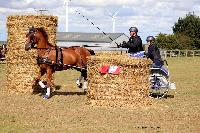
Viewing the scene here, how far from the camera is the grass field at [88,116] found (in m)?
11.8

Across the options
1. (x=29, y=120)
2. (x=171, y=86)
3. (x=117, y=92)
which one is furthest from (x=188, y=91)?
(x=29, y=120)

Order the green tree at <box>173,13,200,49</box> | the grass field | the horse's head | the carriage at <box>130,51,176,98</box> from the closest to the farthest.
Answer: the grass field → the carriage at <box>130,51,176,98</box> → the horse's head → the green tree at <box>173,13,200,49</box>

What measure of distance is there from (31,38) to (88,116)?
18.2ft

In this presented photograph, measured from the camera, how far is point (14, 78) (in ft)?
64.3

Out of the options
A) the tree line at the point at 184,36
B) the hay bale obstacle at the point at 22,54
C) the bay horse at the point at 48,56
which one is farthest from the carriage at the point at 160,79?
the tree line at the point at 184,36

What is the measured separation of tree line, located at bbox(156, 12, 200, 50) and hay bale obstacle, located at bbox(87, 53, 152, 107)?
68.7 m

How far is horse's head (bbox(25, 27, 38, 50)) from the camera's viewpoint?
1788cm

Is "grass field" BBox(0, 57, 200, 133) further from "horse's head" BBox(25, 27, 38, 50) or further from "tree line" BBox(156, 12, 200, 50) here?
"tree line" BBox(156, 12, 200, 50)

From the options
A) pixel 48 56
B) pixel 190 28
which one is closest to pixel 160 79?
pixel 48 56

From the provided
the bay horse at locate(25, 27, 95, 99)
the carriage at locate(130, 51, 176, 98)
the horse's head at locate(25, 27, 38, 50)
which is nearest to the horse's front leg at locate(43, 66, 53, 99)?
the bay horse at locate(25, 27, 95, 99)

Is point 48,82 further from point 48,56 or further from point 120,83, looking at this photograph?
point 120,83

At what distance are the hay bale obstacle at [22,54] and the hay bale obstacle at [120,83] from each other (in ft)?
15.2

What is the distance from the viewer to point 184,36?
8775 cm

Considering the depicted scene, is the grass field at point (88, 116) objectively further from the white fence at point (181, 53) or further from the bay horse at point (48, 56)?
the white fence at point (181, 53)
